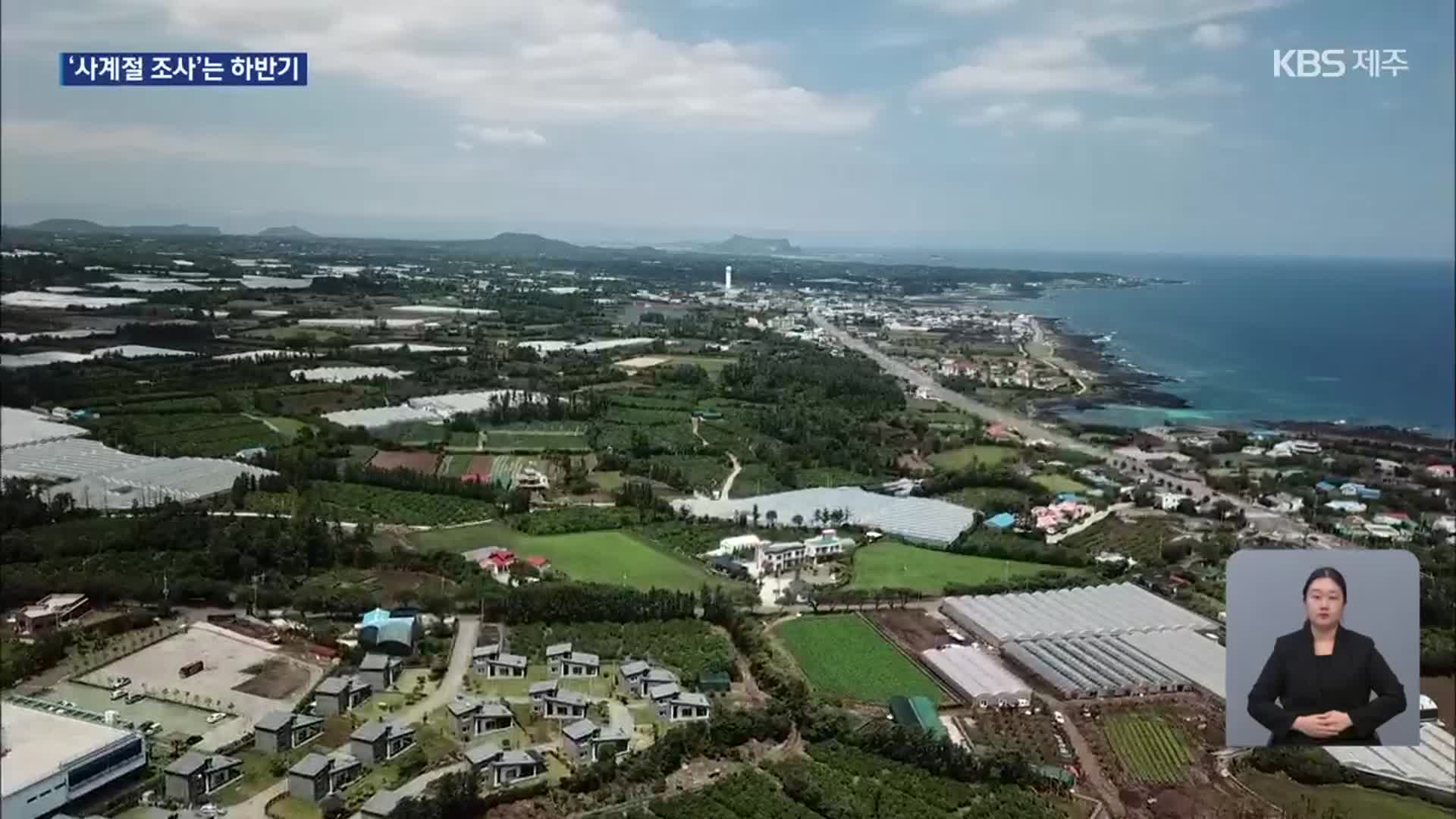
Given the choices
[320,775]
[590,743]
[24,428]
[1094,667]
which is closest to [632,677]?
[590,743]

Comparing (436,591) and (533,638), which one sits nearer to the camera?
(533,638)

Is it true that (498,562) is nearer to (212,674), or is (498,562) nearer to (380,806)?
(212,674)

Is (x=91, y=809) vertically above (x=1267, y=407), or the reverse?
(x=1267, y=407)

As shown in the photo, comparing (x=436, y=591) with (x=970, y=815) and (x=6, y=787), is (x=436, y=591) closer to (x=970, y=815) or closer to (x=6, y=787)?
(x=6, y=787)

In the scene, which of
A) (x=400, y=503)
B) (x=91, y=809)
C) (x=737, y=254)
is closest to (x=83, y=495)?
(x=400, y=503)

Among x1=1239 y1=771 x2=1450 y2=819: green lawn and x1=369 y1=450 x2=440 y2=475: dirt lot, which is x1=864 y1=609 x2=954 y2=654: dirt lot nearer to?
x1=1239 y1=771 x2=1450 y2=819: green lawn

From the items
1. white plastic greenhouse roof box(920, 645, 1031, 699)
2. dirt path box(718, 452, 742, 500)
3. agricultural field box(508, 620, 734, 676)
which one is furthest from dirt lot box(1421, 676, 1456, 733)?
dirt path box(718, 452, 742, 500)

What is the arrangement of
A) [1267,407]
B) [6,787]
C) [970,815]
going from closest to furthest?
1. [6,787]
2. [970,815]
3. [1267,407]
